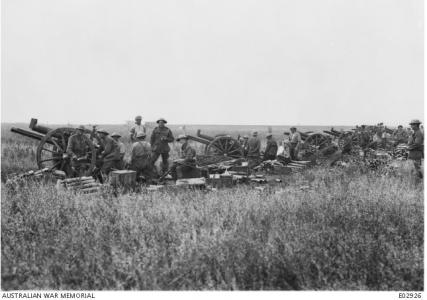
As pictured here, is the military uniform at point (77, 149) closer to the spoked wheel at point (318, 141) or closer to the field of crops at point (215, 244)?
the field of crops at point (215, 244)

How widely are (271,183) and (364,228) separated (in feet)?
15.7

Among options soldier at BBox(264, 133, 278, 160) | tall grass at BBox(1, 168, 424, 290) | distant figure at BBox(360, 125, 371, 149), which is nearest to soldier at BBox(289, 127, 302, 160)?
soldier at BBox(264, 133, 278, 160)

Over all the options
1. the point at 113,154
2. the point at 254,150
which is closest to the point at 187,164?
the point at 113,154

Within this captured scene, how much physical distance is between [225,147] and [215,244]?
8503 millimetres

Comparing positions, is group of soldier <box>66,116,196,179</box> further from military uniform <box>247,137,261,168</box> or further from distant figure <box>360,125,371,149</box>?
distant figure <box>360,125,371,149</box>

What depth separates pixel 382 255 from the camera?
3828mm

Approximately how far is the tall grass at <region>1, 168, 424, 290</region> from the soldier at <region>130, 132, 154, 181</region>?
270 cm

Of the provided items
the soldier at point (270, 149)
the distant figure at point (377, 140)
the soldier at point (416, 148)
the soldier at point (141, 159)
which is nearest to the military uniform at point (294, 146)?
the soldier at point (270, 149)

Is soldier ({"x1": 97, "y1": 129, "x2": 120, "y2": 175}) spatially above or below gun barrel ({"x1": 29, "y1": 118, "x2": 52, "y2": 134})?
below

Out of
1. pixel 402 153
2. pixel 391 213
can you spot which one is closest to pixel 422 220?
pixel 391 213

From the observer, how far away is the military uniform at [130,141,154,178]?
26.9 ft

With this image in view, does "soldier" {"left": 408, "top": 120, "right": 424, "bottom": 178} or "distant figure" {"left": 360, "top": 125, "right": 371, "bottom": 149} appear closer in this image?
"soldier" {"left": 408, "top": 120, "right": 424, "bottom": 178}

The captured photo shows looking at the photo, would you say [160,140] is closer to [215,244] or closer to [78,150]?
[78,150]

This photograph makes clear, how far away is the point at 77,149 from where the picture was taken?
830 cm
